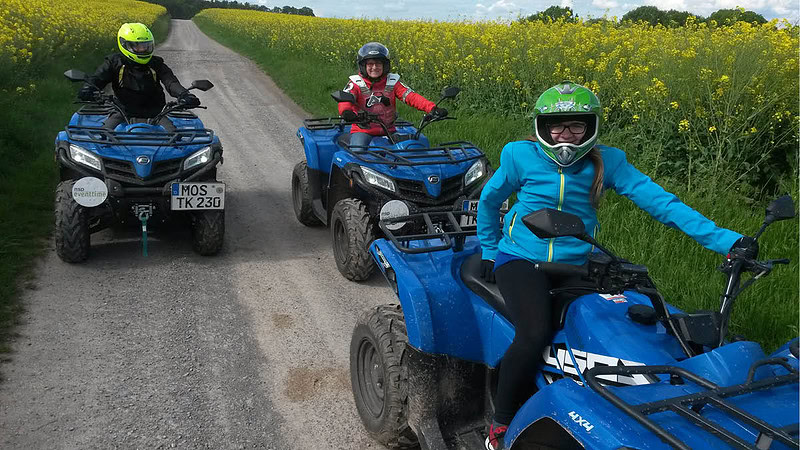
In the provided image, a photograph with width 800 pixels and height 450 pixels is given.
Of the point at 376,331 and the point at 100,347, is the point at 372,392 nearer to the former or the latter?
the point at 376,331

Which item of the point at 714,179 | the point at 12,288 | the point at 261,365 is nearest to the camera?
the point at 261,365

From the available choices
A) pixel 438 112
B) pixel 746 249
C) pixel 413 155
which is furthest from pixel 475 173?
pixel 746 249

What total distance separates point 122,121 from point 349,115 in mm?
2532

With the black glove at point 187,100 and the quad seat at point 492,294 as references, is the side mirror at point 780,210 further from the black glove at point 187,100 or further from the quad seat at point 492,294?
the black glove at point 187,100

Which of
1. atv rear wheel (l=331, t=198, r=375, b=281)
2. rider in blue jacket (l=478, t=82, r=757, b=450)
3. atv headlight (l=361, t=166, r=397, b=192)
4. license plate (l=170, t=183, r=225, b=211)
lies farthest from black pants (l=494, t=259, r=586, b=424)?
license plate (l=170, t=183, r=225, b=211)

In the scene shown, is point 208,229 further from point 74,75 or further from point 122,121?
point 74,75

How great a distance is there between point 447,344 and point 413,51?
525 inches

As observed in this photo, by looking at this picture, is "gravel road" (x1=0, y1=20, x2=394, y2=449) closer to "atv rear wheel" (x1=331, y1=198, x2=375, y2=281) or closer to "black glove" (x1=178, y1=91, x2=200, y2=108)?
"atv rear wheel" (x1=331, y1=198, x2=375, y2=281)

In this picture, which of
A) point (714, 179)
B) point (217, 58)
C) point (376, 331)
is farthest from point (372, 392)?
point (217, 58)

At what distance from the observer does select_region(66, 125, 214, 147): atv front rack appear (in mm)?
6465

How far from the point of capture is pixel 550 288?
309cm

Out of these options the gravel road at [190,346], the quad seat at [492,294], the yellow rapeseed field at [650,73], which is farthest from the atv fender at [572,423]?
the yellow rapeseed field at [650,73]

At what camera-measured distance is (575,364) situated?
110 inches

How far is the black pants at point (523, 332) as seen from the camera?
2.93m
